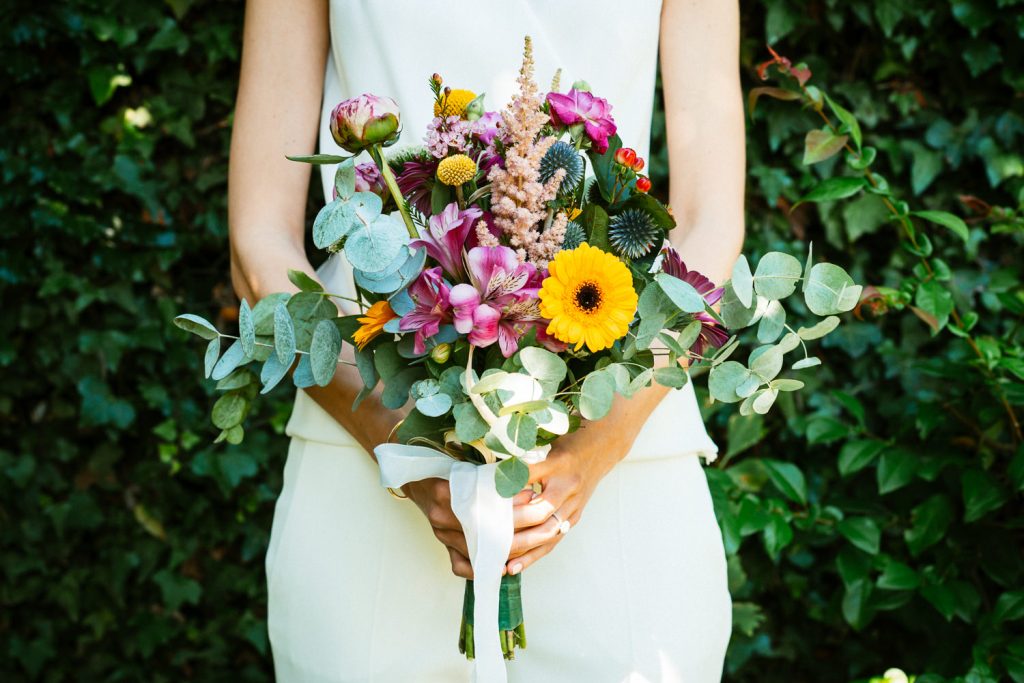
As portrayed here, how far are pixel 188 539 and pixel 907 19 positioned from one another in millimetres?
2069

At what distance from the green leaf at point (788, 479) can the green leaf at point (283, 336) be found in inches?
48.8

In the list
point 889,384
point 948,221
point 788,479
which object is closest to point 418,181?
point 948,221

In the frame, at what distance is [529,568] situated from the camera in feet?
3.63

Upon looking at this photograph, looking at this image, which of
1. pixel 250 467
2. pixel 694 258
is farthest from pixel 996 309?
pixel 250 467

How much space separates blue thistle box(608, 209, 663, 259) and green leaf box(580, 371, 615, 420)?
12 centimetres

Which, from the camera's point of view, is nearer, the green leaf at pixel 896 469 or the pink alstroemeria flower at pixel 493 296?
the pink alstroemeria flower at pixel 493 296

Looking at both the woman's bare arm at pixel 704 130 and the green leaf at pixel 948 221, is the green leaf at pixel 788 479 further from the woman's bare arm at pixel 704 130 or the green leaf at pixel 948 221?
the woman's bare arm at pixel 704 130

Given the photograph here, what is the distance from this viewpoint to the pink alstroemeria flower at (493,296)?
2.50 feet

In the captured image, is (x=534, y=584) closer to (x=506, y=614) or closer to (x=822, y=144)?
(x=506, y=614)

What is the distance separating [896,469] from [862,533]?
146 mm

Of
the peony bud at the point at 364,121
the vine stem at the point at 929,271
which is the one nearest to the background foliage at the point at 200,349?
the vine stem at the point at 929,271

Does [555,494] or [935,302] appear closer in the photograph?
[555,494]

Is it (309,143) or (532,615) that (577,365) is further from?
(309,143)

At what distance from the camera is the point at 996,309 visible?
2.01m
